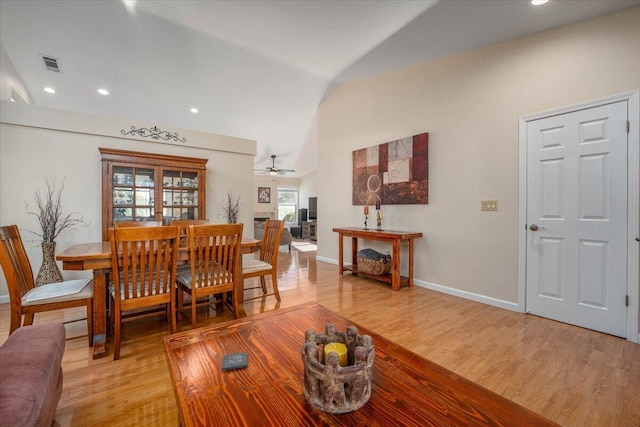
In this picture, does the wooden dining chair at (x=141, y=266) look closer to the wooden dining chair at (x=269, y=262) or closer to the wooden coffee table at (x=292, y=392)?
the wooden dining chair at (x=269, y=262)

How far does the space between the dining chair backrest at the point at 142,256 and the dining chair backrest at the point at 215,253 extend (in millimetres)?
156

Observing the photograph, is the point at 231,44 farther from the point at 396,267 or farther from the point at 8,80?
the point at 396,267

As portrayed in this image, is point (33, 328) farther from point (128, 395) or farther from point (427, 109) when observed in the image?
point (427, 109)

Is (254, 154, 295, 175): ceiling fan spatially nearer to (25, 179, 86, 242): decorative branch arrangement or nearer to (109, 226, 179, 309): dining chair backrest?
(25, 179, 86, 242): decorative branch arrangement

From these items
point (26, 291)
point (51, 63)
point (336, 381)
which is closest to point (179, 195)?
point (26, 291)

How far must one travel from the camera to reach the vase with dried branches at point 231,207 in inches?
181

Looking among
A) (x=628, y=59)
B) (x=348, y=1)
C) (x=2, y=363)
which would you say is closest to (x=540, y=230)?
(x=628, y=59)

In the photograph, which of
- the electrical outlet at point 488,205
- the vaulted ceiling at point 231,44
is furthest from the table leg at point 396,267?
the vaulted ceiling at point 231,44

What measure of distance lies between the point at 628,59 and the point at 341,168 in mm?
3527

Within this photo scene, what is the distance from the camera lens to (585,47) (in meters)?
2.42

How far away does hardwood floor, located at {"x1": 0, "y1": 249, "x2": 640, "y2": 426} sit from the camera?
1454mm

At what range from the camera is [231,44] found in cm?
371

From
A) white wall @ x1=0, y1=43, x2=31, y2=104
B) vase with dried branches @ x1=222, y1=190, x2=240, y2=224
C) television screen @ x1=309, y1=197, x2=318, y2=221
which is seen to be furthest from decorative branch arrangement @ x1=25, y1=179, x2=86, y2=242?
television screen @ x1=309, y1=197, x2=318, y2=221

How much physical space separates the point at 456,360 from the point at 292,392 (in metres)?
1.50
